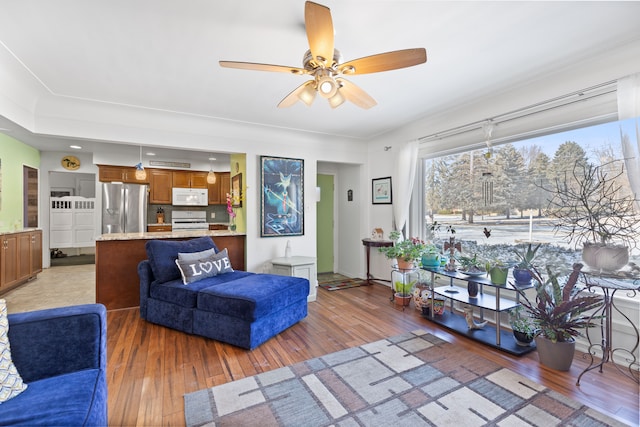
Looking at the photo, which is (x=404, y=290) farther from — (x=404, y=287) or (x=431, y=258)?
(x=431, y=258)

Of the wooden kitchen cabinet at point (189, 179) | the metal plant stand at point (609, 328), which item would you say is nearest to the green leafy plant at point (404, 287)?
the metal plant stand at point (609, 328)

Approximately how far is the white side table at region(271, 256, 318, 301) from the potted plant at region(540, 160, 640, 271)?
274 cm

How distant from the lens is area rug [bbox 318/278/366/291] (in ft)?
14.9

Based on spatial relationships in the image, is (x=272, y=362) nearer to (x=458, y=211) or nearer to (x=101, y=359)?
(x=101, y=359)

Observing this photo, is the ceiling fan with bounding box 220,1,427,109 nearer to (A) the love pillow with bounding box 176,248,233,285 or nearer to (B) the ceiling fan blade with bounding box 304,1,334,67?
(B) the ceiling fan blade with bounding box 304,1,334,67

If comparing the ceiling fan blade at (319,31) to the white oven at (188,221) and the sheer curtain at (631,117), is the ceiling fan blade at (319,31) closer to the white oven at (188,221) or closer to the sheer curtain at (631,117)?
the sheer curtain at (631,117)

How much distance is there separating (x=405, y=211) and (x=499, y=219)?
126 centimetres

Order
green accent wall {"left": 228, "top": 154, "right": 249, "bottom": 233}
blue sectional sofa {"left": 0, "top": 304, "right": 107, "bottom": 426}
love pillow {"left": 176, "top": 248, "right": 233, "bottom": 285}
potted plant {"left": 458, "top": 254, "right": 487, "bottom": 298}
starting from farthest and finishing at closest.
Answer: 1. green accent wall {"left": 228, "top": 154, "right": 249, "bottom": 233}
2. love pillow {"left": 176, "top": 248, "right": 233, "bottom": 285}
3. potted plant {"left": 458, "top": 254, "right": 487, "bottom": 298}
4. blue sectional sofa {"left": 0, "top": 304, "right": 107, "bottom": 426}

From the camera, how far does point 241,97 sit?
10.2 ft

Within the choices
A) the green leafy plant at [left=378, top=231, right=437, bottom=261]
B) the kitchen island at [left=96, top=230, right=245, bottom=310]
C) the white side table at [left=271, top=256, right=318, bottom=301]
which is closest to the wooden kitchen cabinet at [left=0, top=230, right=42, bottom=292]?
the kitchen island at [left=96, top=230, right=245, bottom=310]

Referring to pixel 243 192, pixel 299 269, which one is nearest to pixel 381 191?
pixel 299 269

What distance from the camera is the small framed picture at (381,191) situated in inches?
181

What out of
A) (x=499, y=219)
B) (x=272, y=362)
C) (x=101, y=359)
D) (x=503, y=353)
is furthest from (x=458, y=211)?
(x=101, y=359)

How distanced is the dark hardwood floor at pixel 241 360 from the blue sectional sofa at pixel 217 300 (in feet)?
0.37
